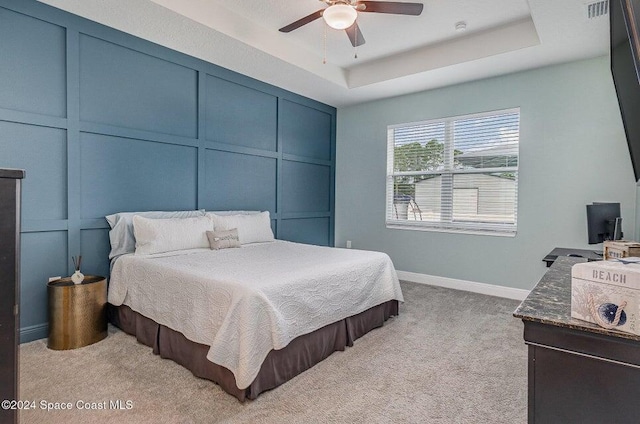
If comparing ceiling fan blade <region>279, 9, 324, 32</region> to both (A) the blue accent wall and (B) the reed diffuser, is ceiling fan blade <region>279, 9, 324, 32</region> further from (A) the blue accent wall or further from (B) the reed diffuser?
(B) the reed diffuser

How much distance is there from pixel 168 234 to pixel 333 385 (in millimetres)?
1965

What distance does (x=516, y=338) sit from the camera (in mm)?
2893

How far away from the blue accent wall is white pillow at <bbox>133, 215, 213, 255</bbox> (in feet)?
1.42

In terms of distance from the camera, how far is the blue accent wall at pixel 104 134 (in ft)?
8.97

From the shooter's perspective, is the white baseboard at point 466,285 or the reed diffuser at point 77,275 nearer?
the reed diffuser at point 77,275

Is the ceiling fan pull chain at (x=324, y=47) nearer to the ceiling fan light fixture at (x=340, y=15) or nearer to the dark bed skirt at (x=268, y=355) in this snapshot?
the ceiling fan light fixture at (x=340, y=15)

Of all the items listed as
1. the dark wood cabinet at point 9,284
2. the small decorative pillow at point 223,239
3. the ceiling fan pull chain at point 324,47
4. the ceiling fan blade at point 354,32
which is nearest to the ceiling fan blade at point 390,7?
the ceiling fan blade at point 354,32

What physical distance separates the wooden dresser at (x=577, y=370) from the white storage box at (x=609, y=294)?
0.9 inches

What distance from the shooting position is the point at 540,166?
12.9 feet

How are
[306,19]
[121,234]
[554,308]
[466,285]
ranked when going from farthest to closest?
[466,285] < [121,234] < [306,19] < [554,308]

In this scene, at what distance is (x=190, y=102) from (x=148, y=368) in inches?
108

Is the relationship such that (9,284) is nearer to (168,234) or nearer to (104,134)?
(168,234)

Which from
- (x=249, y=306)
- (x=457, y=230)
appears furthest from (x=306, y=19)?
(x=457, y=230)

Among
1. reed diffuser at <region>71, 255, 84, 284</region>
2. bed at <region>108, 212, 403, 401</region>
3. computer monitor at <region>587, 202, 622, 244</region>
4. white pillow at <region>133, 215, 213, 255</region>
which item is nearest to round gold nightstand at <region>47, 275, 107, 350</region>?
reed diffuser at <region>71, 255, 84, 284</region>
